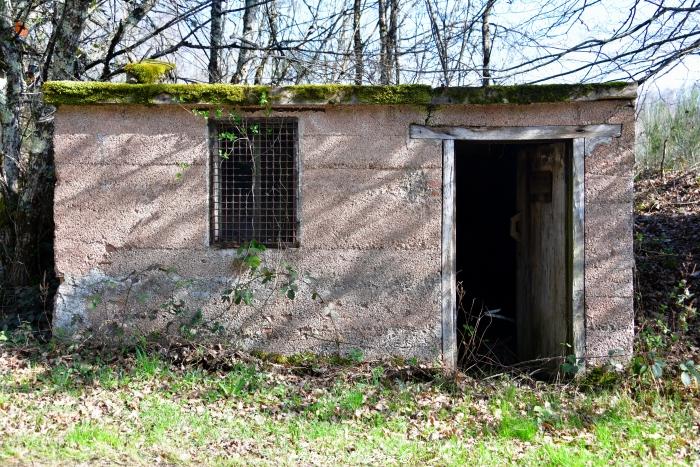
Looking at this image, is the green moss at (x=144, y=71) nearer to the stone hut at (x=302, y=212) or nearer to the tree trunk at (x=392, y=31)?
the stone hut at (x=302, y=212)

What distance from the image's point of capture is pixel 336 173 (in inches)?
261

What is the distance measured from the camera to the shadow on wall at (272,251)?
21.8 ft

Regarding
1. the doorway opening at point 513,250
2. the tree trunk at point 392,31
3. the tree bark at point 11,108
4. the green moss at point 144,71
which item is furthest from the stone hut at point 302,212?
the tree trunk at point 392,31

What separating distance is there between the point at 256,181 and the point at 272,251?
2.26ft

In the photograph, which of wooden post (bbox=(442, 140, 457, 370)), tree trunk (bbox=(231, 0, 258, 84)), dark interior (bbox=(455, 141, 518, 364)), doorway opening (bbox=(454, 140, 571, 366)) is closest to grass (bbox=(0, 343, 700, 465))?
wooden post (bbox=(442, 140, 457, 370))

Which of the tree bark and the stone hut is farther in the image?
the tree bark

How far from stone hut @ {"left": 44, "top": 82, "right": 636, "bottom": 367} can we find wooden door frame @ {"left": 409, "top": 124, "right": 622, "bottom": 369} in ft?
0.04

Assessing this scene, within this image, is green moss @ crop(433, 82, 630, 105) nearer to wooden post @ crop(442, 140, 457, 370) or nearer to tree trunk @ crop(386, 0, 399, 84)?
wooden post @ crop(442, 140, 457, 370)

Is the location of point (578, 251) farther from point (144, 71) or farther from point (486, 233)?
point (144, 71)

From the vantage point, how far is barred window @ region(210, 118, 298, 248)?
6699mm

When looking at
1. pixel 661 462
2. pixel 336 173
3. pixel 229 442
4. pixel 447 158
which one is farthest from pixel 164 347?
pixel 661 462

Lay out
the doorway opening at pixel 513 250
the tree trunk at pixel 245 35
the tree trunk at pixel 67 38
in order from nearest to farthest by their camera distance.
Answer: the doorway opening at pixel 513 250, the tree trunk at pixel 67 38, the tree trunk at pixel 245 35

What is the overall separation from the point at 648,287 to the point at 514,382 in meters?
2.70

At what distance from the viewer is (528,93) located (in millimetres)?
6453
